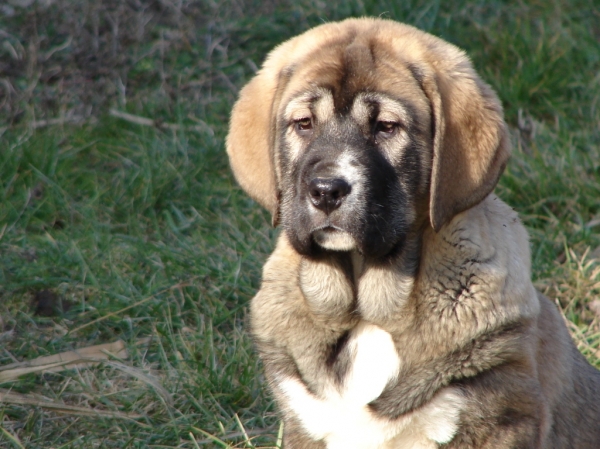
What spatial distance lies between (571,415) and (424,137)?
1.23 m

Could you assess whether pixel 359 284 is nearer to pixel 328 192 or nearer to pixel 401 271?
pixel 401 271

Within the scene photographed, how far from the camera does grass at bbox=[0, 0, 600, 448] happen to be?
4391mm

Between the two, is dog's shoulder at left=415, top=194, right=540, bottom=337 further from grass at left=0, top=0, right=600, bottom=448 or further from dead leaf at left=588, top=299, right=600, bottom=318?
dead leaf at left=588, top=299, right=600, bottom=318

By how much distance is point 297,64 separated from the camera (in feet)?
12.2

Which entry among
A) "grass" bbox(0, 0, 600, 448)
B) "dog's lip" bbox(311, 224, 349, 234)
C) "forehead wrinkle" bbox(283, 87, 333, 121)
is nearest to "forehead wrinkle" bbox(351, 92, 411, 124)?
"forehead wrinkle" bbox(283, 87, 333, 121)

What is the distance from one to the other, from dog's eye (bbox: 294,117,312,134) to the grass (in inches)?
55.1

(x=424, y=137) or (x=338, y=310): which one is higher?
(x=424, y=137)

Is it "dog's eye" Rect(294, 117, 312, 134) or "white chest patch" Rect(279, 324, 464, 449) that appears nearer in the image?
"white chest patch" Rect(279, 324, 464, 449)

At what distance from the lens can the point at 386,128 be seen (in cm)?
348

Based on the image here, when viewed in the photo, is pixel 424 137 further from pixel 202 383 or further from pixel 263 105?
pixel 202 383

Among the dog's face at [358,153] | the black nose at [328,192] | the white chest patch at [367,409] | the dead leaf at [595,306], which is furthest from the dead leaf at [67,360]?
the dead leaf at [595,306]

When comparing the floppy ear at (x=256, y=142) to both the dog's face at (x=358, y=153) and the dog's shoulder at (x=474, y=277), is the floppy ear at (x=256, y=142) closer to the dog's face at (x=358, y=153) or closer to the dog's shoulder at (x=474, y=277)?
the dog's face at (x=358, y=153)

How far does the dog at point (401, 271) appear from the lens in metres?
3.30

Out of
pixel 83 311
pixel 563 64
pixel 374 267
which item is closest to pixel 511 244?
pixel 374 267
